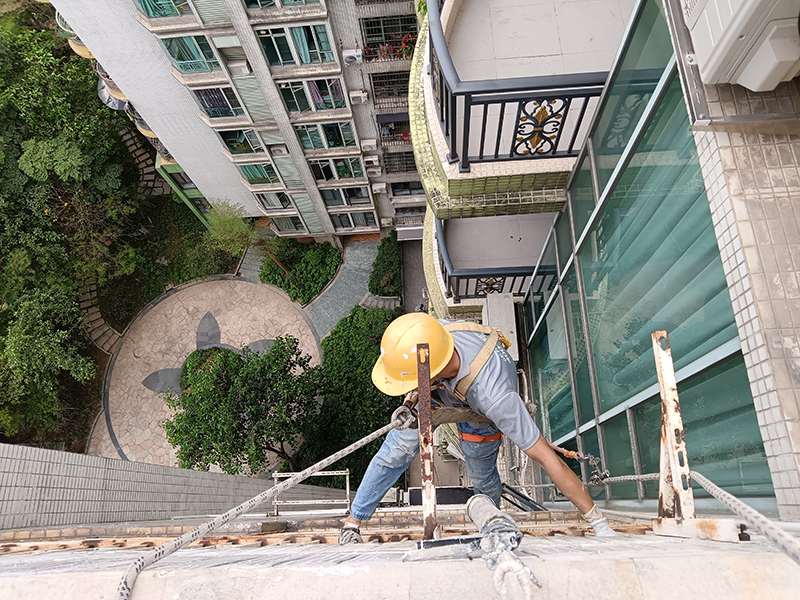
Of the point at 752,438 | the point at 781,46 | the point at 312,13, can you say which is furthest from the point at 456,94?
the point at 312,13

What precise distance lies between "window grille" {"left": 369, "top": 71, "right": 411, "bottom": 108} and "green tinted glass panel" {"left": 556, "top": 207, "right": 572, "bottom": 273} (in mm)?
7801

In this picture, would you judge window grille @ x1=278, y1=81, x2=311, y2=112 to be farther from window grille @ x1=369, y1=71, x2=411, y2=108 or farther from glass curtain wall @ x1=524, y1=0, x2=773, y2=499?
glass curtain wall @ x1=524, y1=0, x2=773, y2=499

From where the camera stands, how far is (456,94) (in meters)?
5.18

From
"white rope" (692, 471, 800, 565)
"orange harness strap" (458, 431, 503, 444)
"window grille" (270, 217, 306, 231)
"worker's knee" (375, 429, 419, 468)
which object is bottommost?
"white rope" (692, 471, 800, 565)

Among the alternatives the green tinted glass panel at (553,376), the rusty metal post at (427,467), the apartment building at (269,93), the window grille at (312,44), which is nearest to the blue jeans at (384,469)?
the rusty metal post at (427,467)

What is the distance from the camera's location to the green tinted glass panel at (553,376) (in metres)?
7.43

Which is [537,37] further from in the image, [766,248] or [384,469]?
[384,469]

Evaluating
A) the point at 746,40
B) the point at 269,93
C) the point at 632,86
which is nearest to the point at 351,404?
the point at 269,93

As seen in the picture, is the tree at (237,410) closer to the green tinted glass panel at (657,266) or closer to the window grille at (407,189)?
the window grille at (407,189)

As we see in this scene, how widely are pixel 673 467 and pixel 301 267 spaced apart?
17.7 meters

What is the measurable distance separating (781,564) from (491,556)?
0.94 metres

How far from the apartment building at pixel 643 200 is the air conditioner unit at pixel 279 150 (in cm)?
748

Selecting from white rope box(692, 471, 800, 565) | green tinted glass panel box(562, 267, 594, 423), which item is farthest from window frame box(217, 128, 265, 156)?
white rope box(692, 471, 800, 565)

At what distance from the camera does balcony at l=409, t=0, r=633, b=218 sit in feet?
19.8
